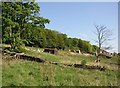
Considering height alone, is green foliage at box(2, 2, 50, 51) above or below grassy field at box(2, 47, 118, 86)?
above

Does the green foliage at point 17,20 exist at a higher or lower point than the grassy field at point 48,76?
higher

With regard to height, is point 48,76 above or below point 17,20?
below

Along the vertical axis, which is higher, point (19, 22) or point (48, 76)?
point (19, 22)

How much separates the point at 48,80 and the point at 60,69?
3285 mm

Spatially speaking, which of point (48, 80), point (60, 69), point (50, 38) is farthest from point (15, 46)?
point (50, 38)

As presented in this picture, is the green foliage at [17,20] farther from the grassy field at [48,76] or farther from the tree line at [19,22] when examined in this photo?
the grassy field at [48,76]

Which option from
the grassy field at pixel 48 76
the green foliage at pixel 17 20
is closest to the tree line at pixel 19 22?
the green foliage at pixel 17 20

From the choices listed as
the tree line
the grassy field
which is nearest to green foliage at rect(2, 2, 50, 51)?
the tree line

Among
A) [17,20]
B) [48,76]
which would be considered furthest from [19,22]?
[48,76]

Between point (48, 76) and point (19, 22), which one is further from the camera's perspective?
point (19, 22)

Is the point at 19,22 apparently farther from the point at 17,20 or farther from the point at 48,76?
the point at 48,76

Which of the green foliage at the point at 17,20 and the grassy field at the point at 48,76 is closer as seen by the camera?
the grassy field at the point at 48,76

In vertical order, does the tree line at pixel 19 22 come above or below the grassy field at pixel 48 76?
above

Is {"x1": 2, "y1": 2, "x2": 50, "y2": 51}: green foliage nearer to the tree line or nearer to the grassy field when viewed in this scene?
the tree line
